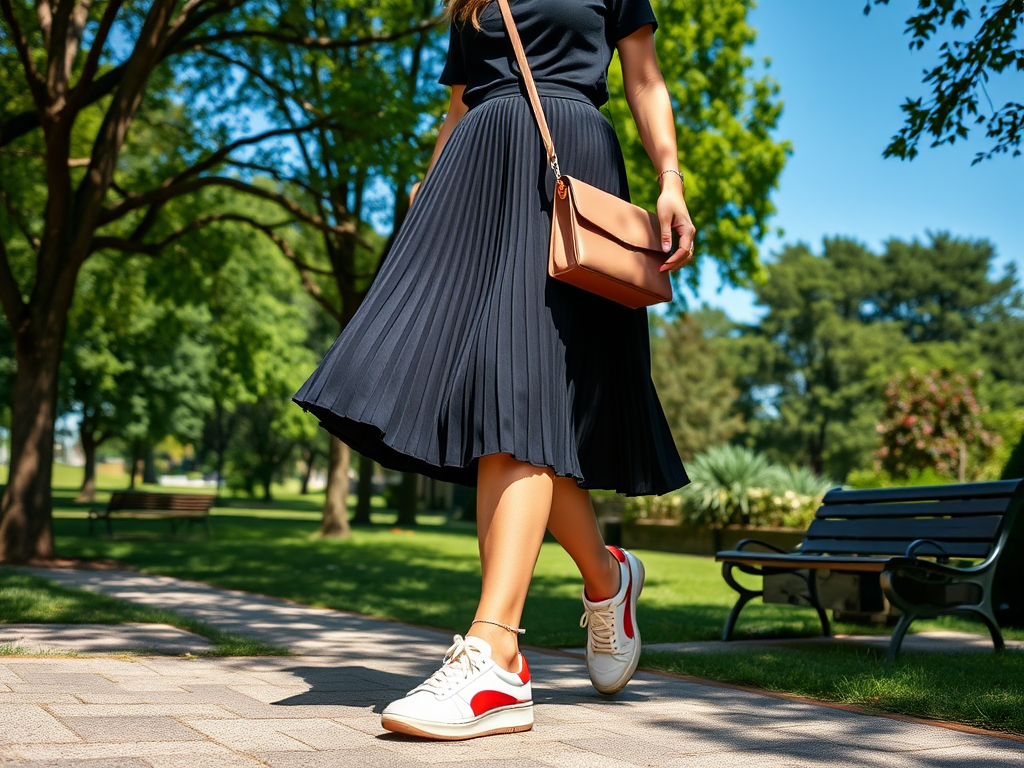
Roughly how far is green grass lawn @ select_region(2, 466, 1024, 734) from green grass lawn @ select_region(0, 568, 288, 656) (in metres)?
1.39

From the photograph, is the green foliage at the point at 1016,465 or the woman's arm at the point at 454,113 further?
the green foliage at the point at 1016,465

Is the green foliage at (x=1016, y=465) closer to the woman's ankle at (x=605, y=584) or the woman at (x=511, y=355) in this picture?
the woman at (x=511, y=355)

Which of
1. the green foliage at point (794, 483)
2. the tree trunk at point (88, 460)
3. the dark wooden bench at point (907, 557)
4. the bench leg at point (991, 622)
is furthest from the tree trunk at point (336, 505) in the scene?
the tree trunk at point (88, 460)

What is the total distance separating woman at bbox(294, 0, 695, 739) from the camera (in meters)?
2.68

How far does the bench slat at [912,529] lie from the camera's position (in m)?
5.04

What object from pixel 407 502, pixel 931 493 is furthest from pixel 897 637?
pixel 407 502

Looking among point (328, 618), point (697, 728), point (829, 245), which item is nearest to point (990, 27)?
point (697, 728)

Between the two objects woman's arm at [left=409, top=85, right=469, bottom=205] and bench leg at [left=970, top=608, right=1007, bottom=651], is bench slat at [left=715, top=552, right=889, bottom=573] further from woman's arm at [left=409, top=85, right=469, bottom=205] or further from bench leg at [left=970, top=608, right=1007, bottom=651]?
woman's arm at [left=409, top=85, right=469, bottom=205]

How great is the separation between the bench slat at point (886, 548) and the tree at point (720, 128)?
1156 cm

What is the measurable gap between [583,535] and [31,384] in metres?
9.24

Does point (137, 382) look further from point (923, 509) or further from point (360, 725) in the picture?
point (360, 725)

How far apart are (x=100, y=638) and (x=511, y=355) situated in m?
2.74

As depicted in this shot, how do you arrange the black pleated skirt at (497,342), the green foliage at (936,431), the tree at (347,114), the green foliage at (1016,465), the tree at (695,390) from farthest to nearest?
the tree at (695,390) < the green foliage at (936,431) < the tree at (347,114) < the green foliage at (1016,465) < the black pleated skirt at (497,342)

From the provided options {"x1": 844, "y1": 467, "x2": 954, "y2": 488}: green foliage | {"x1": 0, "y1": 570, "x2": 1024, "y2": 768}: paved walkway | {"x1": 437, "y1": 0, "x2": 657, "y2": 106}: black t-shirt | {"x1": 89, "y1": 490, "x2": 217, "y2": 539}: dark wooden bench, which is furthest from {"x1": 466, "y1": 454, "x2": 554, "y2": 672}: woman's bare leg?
{"x1": 89, "y1": 490, "x2": 217, "y2": 539}: dark wooden bench
